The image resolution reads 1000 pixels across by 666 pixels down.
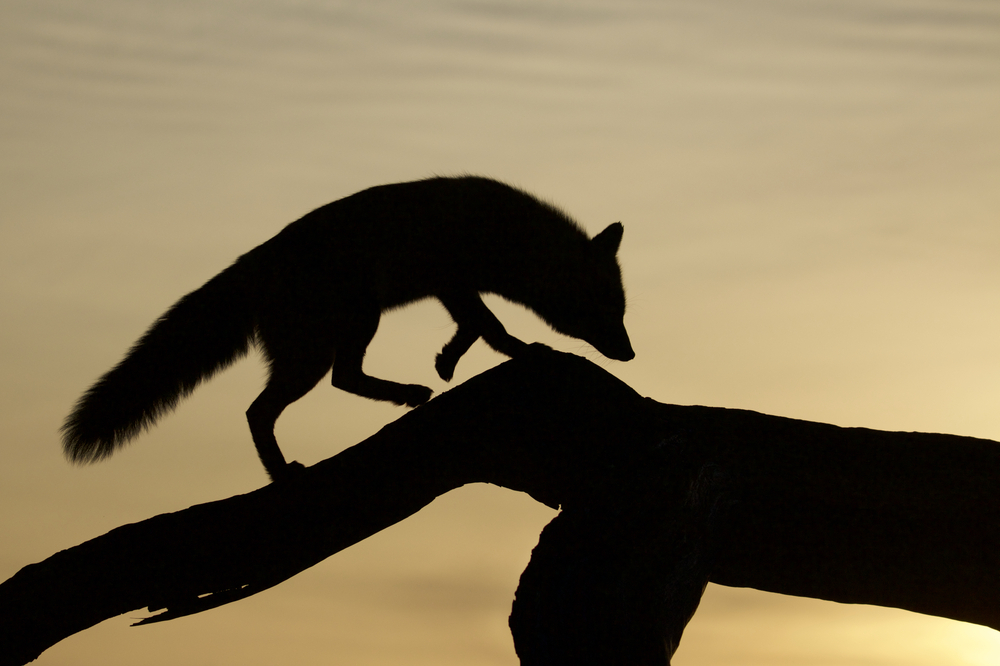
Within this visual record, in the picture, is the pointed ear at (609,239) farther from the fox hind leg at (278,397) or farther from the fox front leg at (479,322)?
the fox hind leg at (278,397)

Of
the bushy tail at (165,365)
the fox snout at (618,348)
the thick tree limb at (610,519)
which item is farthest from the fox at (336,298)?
the thick tree limb at (610,519)

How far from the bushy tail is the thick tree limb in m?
0.99

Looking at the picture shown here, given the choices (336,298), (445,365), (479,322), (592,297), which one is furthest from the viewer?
(592,297)

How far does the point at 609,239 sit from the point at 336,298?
2.10 metres

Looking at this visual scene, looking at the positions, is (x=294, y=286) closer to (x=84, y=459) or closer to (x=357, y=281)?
(x=357, y=281)

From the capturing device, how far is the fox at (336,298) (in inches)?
191

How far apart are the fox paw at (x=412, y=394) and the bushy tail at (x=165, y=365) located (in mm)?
974

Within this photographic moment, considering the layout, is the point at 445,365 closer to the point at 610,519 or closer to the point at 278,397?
the point at 278,397

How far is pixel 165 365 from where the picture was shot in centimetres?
491

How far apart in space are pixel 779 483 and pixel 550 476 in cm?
88

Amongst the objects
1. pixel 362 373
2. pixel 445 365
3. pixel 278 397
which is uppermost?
pixel 445 365

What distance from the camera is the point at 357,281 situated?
495 cm

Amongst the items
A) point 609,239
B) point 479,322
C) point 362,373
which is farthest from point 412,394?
point 609,239

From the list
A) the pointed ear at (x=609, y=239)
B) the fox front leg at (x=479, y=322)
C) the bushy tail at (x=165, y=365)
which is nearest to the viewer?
the bushy tail at (x=165, y=365)
